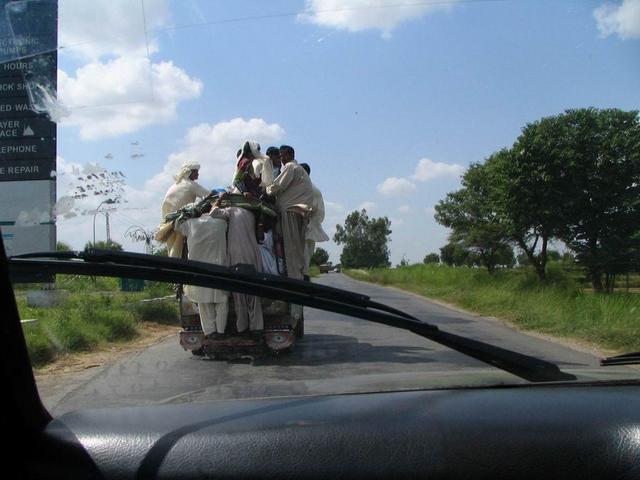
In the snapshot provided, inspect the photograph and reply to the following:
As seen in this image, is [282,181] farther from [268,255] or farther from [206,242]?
[206,242]

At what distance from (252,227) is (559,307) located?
6.75m

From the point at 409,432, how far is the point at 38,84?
9.79ft

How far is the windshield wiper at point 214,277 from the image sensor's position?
6.79 feet

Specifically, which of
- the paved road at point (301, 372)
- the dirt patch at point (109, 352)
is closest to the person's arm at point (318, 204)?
the paved road at point (301, 372)

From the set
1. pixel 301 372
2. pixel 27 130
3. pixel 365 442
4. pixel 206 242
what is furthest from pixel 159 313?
pixel 365 442

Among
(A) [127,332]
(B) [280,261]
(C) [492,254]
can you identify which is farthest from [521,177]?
(C) [492,254]

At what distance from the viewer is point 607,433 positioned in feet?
6.06

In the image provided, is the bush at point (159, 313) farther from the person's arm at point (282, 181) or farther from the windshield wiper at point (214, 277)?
the windshield wiper at point (214, 277)

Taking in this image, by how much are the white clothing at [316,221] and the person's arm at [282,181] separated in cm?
32

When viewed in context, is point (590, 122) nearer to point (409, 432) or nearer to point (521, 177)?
point (521, 177)

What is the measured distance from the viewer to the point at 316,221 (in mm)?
7582

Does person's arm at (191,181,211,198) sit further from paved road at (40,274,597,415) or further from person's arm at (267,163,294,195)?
paved road at (40,274,597,415)

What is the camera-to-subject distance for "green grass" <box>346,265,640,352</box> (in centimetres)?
995

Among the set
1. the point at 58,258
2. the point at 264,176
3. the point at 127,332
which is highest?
the point at 264,176
